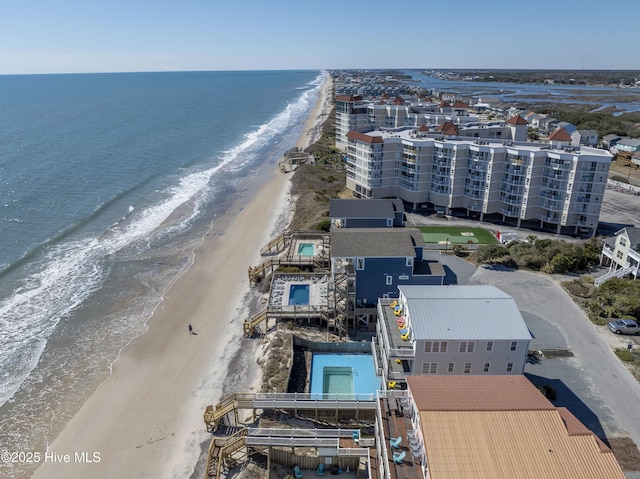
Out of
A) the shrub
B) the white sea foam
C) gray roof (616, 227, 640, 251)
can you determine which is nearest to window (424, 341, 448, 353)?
the shrub

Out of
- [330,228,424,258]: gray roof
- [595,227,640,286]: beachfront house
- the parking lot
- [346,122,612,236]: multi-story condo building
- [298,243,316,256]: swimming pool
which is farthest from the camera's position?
[346,122,612,236]: multi-story condo building

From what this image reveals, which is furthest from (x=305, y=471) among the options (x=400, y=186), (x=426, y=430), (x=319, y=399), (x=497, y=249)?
(x=400, y=186)

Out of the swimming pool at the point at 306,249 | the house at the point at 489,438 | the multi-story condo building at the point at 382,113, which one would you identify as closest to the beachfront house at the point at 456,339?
the house at the point at 489,438

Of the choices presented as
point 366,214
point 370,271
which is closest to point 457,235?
point 366,214

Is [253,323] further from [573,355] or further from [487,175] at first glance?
[487,175]

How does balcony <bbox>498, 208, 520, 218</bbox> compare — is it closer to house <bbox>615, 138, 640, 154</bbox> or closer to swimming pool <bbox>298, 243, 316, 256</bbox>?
swimming pool <bbox>298, 243, 316, 256</bbox>
